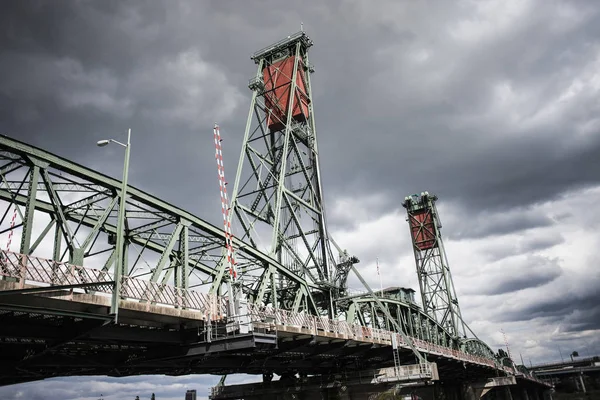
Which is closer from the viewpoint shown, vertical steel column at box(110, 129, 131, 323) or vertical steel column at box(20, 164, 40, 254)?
vertical steel column at box(110, 129, 131, 323)

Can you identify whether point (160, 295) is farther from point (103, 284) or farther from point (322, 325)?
point (322, 325)

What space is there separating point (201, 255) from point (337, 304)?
16725 mm

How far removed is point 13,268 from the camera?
16984 millimetres

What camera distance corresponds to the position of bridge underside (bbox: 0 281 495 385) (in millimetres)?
18656

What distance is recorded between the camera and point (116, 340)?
23.1 metres

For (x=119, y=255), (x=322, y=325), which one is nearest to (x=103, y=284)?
(x=119, y=255)

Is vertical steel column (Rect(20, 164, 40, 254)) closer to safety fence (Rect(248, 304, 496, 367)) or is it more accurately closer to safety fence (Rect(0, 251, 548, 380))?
safety fence (Rect(0, 251, 548, 380))

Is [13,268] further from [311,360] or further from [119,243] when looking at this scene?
[311,360]

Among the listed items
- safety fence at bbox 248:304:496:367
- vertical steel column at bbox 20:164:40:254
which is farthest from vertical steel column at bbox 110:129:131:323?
safety fence at bbox 248:304:496:367

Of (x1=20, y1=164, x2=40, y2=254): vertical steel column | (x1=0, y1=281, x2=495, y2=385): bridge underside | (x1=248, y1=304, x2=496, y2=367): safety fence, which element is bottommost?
(x1=0, y1=281, x2=495, y2=385): bridge underside

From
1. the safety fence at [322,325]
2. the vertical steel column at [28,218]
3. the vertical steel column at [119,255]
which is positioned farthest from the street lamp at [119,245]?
the safety fence at [322,325]

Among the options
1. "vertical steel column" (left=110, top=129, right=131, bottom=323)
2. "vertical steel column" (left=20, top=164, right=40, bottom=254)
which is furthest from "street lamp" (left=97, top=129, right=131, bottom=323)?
"vertical steel column" (left=20, top=164, right=40, bottom=254)

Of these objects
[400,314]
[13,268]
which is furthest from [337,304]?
[13,268]

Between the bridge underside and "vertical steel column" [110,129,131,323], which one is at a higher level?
"vertical steel column" [110,129,131,323]
